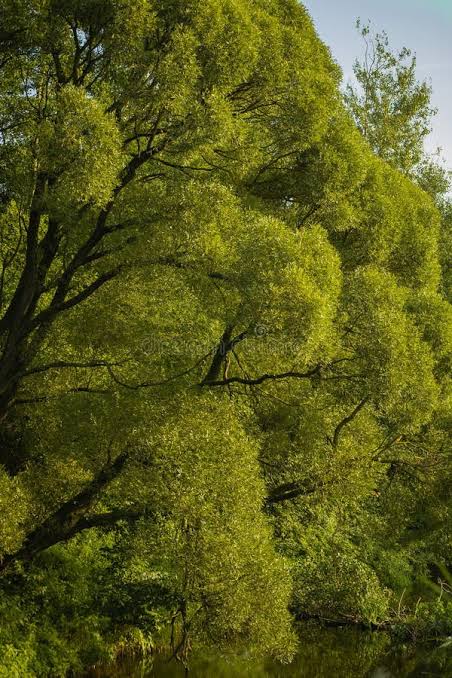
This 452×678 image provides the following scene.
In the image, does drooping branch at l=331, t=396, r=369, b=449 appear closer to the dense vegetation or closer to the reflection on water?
the dense vegetation

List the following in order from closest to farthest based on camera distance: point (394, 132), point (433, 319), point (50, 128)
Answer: point (50, 128)
point (433, 319)
point (394, 132)

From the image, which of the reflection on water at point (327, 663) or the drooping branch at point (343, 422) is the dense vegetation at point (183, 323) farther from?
the reflection on water at point (327, 663)

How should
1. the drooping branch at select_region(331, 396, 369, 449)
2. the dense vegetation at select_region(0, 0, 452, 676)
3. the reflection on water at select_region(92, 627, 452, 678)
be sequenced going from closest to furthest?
1. the dense vegetation at select_region(0, 0, 452, 676)
2. the drooping branch at select_region(331, 396, 369, 449)
3. the reflection on water at select_region(92, 627, 452, 678)

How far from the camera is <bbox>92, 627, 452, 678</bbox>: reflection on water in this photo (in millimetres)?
18203

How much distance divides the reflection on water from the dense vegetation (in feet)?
2.90

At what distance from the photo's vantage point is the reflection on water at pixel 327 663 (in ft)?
59.7

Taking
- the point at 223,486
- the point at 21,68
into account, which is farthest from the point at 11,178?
the point at 223,486

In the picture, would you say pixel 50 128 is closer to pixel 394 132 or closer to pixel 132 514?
pixel 132 514

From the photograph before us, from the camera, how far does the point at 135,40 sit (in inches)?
532

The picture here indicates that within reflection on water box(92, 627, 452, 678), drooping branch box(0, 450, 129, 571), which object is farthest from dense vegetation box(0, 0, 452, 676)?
reflection on water box(92, 627, 452, 678)

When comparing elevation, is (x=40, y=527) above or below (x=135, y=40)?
below

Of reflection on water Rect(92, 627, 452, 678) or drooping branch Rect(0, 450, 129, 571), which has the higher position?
drooping branch Rect(0, 450, 129, 571)

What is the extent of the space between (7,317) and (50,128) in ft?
13.5

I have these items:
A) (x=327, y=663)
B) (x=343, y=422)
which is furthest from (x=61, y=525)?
(x=327, y=663)
